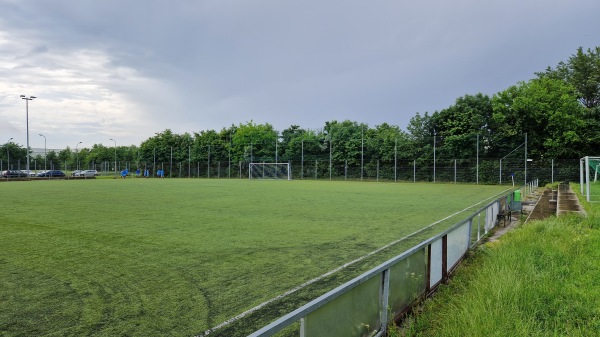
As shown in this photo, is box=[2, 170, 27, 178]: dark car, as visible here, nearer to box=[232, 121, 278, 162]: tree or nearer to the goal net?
box=[232, 121, 278, 162]: tree

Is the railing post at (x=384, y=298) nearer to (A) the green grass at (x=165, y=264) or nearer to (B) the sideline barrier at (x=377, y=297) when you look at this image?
(B) the sideline barrier at (x=377, y=297)

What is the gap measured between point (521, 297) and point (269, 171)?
46527mm

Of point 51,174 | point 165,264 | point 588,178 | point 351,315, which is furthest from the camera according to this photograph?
point 51,174

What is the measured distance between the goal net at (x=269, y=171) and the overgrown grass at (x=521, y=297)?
4269 cm

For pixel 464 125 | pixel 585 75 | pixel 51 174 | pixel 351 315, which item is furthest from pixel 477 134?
pixel 51 174

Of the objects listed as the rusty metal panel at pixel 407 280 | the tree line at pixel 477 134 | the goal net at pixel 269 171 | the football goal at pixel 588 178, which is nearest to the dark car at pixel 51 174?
the tree line at pixel 477 134

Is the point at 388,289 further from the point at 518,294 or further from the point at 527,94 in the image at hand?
the point at 527,94

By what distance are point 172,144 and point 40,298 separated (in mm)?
61447

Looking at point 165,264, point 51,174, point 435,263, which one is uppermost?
point 51,174

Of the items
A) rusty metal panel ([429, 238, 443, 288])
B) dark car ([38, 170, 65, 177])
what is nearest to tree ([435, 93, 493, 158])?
rusty metal panel ([429, 238, 443, 288])

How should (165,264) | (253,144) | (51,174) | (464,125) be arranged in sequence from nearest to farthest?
1. (165,264)
2. (464,125)
3. (253,144)
4. (51,174)

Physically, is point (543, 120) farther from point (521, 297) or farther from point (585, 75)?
point (521, 297)

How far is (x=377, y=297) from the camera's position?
3.43 meters

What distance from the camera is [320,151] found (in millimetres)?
49375
